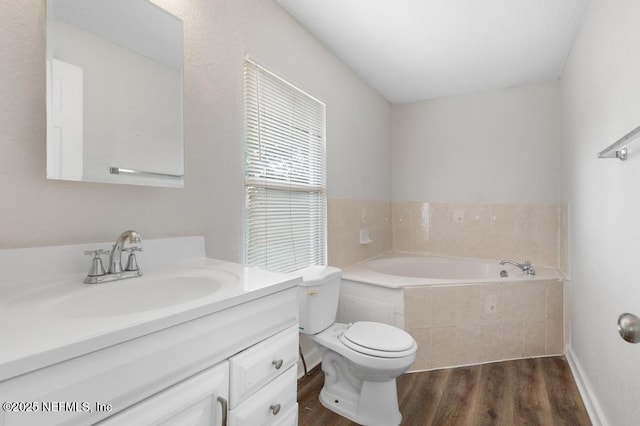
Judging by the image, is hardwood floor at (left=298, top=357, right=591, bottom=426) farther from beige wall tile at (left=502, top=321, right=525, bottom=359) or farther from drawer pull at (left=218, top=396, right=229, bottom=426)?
drawer pull at (left=218, top=396, right=229, bottom=426)

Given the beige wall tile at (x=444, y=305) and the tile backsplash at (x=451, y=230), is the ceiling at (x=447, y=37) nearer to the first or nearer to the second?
the tile backsplash at (x=451, y=230)

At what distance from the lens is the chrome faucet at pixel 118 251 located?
39.4 inches

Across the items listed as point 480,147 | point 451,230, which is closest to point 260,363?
point 451,230

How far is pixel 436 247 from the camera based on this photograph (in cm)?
348

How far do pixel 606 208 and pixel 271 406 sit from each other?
6.01 ft

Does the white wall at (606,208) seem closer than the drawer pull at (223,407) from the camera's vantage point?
No

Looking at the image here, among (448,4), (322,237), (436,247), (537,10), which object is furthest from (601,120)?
(436,247)

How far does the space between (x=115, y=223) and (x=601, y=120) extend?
7.71 ft

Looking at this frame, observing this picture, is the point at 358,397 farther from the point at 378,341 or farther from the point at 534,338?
the point at 534,338

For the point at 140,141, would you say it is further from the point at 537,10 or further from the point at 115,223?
the point at 537,10

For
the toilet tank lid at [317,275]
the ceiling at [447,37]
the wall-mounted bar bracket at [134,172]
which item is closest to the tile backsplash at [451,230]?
the toilet tank lid at [317,275]

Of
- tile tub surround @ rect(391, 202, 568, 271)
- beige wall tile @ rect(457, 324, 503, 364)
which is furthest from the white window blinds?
tile tub surround @ rect(391, 202, 568, 271)

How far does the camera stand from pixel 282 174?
198 cm

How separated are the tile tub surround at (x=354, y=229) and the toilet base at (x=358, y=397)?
82cm
